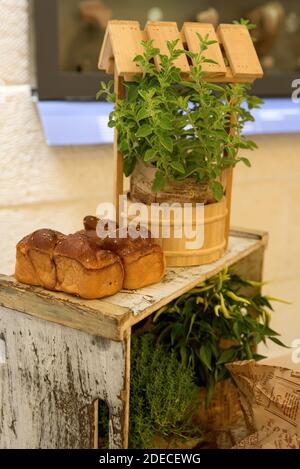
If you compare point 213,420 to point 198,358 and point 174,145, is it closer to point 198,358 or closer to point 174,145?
point 198,358

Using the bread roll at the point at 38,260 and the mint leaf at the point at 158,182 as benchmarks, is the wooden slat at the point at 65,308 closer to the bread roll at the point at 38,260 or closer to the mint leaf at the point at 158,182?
the bread roll at the point at 38,260

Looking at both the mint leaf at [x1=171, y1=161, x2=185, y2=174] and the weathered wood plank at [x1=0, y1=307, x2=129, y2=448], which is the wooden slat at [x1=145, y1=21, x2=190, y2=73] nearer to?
the mint leaf at [x1=171, y1=161, x2=185, y2=174]

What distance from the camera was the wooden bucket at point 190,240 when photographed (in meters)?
1.19

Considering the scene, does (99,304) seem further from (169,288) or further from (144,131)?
(144,131)

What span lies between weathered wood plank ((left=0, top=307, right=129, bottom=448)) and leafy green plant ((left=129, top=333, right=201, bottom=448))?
131 millimetres

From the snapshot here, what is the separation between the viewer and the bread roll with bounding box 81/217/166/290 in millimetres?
1102

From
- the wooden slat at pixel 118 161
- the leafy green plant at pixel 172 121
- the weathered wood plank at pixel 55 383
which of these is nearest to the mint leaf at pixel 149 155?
the leafy green plant at pixel 172 121

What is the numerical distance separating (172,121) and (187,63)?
0.12 m

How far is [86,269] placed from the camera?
103cm

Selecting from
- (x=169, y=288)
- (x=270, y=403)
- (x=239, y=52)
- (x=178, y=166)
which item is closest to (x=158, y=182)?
(x=178, y=166)

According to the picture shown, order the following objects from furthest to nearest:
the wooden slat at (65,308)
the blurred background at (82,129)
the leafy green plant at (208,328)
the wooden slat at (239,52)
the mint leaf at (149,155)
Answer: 1. the blurred background at (82,129)
2. the leafy green plant at (208,328)
3. the wooden slat at (239,52)
4. the mint leaf at (149,155)
5. the wooden slat at (65,308)

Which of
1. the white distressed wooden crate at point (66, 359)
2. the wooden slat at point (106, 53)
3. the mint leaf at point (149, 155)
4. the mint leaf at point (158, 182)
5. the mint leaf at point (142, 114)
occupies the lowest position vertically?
the white distressed wooden crate at point (66, 359)

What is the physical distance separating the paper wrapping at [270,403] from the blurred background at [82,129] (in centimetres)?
60

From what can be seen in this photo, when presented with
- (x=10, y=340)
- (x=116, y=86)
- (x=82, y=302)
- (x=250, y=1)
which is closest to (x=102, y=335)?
(x=82, y=302)
